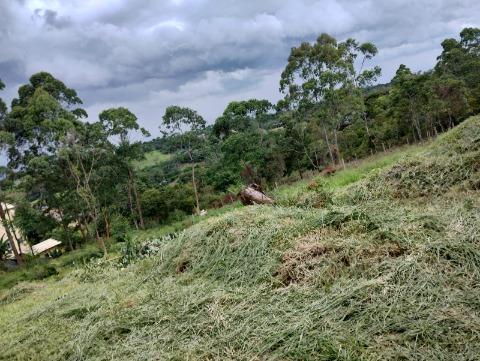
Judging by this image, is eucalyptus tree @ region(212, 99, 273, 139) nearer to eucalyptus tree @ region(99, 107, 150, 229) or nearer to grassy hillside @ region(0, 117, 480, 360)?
eucalyptus tree @ region(99, 107, 150, 229)

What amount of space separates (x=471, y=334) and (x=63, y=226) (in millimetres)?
19977

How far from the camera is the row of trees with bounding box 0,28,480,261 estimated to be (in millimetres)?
16438

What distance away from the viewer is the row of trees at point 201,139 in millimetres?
16438

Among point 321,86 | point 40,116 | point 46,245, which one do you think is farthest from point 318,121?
point 46,245

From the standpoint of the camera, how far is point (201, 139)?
21.0 meters

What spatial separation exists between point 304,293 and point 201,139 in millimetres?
18157

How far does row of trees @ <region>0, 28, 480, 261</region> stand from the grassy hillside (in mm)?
11203

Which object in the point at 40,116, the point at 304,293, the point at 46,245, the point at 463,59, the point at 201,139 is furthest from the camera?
the point at 463,59

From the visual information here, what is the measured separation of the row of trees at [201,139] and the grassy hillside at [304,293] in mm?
11203

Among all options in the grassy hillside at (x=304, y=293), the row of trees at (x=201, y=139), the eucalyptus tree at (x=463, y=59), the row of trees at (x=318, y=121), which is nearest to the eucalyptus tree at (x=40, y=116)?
the row of trees at (x=201, y=139)

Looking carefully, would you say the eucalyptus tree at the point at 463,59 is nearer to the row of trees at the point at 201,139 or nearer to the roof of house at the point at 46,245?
the row of trees at the point at 201,139

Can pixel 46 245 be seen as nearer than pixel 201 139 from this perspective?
No

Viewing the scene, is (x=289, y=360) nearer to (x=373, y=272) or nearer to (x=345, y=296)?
(x=345, y=296)

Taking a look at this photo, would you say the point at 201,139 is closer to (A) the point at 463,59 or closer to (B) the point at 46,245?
(B) the point at 46,245
